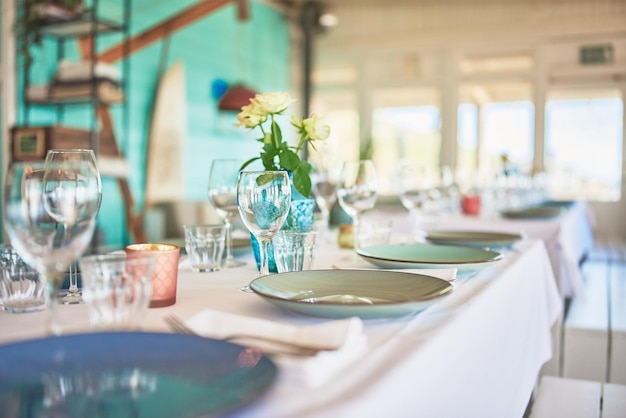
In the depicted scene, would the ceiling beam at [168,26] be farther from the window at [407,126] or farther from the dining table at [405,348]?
the dining table at [405,348]

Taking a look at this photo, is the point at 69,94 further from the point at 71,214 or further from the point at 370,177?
the point at 71,214

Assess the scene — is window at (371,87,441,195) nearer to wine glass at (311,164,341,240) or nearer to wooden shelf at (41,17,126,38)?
wooden shelf at (41,17,126,38)

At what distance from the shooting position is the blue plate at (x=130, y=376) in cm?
49

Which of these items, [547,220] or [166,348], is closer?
[166,348]

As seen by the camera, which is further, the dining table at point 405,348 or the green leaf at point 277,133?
the green leaf at point 277,133

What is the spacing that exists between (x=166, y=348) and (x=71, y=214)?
0.21 metres

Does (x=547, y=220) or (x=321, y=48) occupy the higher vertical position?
(x=321, y=48)

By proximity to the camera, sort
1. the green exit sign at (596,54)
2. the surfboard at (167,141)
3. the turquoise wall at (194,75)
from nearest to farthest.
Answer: the turquoise wall at (194,75), the surfboard at (167,141), the green exit sign at (596,54)

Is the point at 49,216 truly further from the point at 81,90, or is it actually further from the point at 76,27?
the point at 76,27

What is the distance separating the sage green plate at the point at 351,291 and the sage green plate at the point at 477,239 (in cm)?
70

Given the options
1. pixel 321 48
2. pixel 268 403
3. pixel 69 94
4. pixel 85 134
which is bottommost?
pixel 268 403

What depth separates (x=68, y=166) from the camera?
2.39 feet

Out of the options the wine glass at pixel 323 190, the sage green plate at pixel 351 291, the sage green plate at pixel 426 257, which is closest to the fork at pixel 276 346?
the sage green plate at pixel 351 291

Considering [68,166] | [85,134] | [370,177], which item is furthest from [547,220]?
[85,134]
